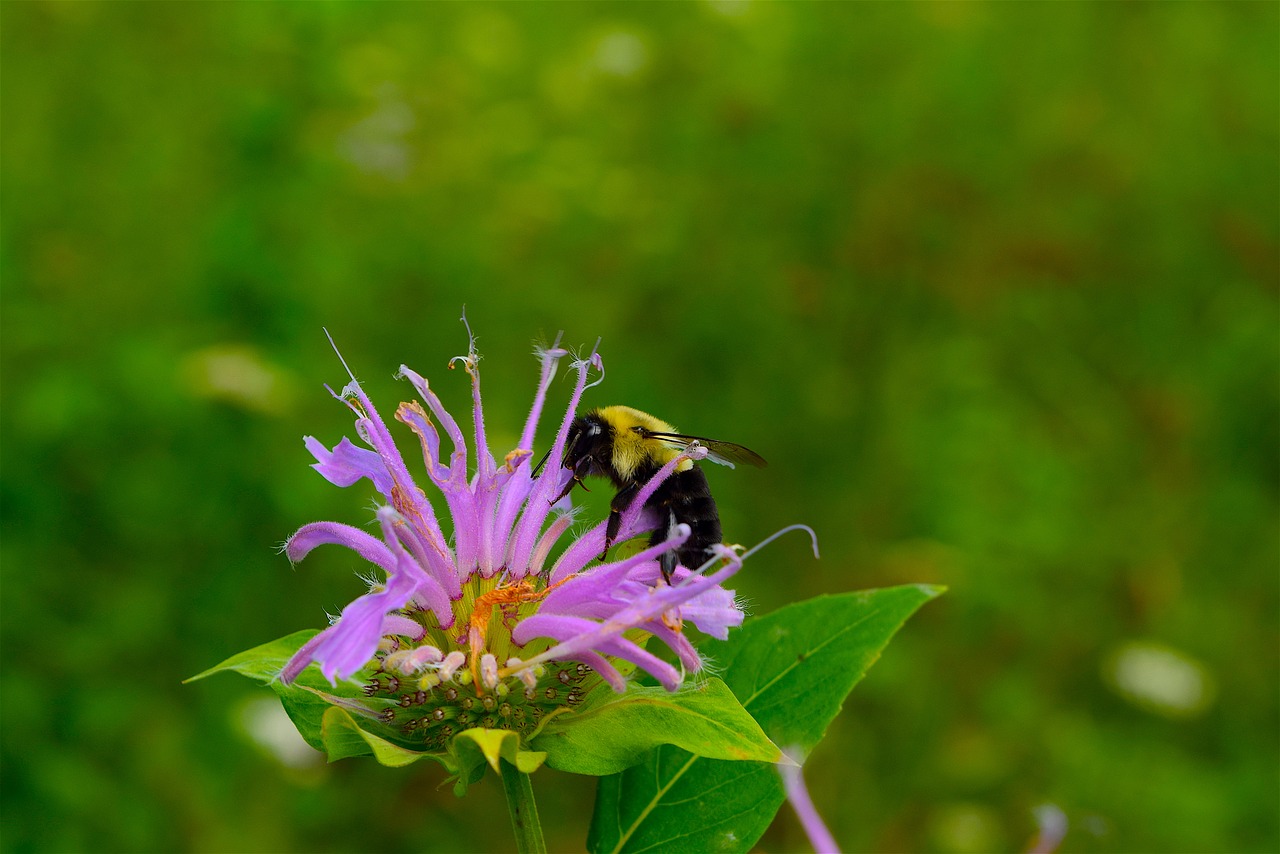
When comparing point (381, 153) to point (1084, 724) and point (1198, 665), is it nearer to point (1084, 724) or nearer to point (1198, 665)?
point (1084, 724)

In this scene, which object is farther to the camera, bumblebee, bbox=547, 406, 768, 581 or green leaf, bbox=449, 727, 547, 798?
bumblebee, bbox=547, 406, 768, 581

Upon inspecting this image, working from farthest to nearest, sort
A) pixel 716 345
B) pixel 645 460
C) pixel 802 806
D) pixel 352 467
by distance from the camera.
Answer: pixel 716 345 → pixel 645 460 → pixel 352 467 → pixel 802 806

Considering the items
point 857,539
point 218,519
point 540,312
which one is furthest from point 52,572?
point 857,539

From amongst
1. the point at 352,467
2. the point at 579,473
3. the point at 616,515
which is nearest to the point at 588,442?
the point at 579,473

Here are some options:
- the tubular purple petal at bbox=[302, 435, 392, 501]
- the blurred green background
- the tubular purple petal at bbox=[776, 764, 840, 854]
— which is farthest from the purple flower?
A: the blurred green background

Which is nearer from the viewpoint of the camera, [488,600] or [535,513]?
[488,600]

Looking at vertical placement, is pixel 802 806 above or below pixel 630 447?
below

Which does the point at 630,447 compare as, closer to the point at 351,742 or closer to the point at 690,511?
the point at 690,511

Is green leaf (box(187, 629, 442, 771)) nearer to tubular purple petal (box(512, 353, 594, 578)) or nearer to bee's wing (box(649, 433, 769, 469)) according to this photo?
tubular purple petal (box(512, 353, 594, 578))
